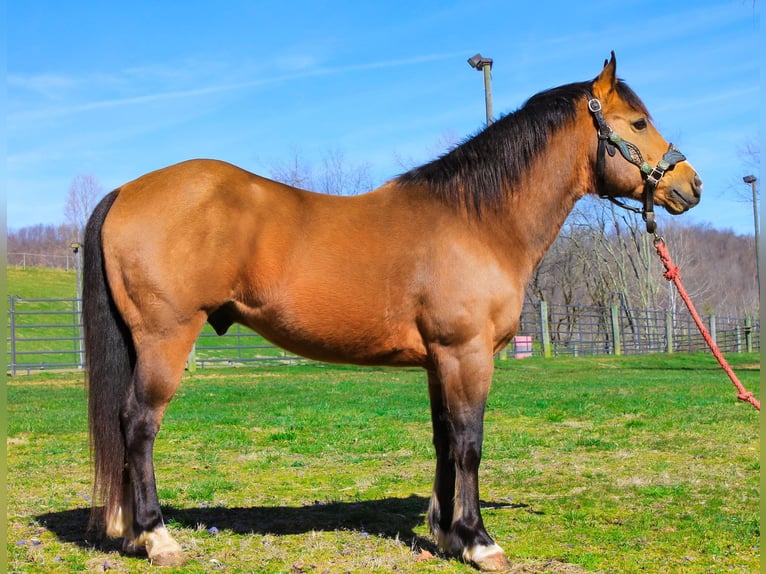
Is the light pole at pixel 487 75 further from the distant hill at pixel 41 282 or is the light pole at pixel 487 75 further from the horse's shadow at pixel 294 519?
the distant hill at pixel 41 282

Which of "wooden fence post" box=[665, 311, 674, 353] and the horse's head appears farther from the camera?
"wooden fence post" box=[665, 311, 674, 353]

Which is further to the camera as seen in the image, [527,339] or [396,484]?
[527,339]

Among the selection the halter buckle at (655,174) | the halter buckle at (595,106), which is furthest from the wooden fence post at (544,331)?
the halter buckle at (595,106)

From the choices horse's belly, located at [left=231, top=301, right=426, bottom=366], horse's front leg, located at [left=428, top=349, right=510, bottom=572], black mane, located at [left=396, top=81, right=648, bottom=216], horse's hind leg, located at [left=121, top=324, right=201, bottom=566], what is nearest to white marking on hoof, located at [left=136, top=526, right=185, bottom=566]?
horse's hind leg, located at [left=121, top=324, right=201, bottom=566]

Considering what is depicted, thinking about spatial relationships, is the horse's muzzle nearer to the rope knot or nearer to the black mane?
the rope knot

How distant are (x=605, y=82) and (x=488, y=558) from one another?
2.82 metres

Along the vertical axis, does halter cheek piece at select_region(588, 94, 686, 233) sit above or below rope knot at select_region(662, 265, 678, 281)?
above

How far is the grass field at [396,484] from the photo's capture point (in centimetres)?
388

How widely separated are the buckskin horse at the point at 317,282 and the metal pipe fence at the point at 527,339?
1218 centimetres

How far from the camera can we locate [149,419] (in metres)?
3.72

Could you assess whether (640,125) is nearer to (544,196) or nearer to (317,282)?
(544,196)

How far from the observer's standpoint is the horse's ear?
168 inches

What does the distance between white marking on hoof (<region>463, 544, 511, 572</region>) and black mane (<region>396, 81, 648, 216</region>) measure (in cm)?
188

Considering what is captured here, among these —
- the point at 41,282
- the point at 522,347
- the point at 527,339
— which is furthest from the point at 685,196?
the point at 41,282
